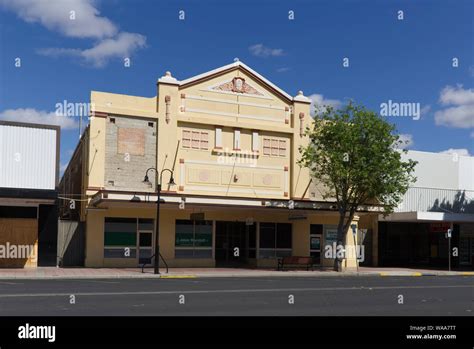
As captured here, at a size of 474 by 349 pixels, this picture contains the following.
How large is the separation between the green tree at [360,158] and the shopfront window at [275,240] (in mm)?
4178

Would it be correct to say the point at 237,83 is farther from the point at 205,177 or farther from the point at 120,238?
the point at 120,238

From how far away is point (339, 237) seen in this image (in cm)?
3575

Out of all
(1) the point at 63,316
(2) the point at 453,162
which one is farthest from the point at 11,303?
(2) the point at 453,162

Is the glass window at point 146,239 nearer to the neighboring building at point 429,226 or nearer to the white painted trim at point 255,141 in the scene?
the white painted trim at point 255,141

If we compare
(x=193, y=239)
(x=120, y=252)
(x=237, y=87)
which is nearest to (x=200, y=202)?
(x=193, y=239)

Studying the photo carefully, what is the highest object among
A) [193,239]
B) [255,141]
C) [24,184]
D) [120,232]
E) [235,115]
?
[235,115]

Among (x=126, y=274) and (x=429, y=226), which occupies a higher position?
(x=429, y=226)

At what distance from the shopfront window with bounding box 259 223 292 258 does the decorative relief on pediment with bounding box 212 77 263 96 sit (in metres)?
8.43

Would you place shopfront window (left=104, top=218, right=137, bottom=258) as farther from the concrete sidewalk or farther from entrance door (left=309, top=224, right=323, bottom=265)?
entrance door (left=309, top=224, right=323, bottom=265)

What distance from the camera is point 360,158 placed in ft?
112

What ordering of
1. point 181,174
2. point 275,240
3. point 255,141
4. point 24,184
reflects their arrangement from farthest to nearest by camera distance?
1. point 275,240
2. point 255,141
3. point 181,174
4. point 24,184

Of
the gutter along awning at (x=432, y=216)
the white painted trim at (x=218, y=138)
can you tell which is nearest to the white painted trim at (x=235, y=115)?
the white painted trim at (x=218, y=138)

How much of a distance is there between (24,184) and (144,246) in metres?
7.91

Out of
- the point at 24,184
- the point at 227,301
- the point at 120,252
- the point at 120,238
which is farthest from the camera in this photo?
the point at 120,238
